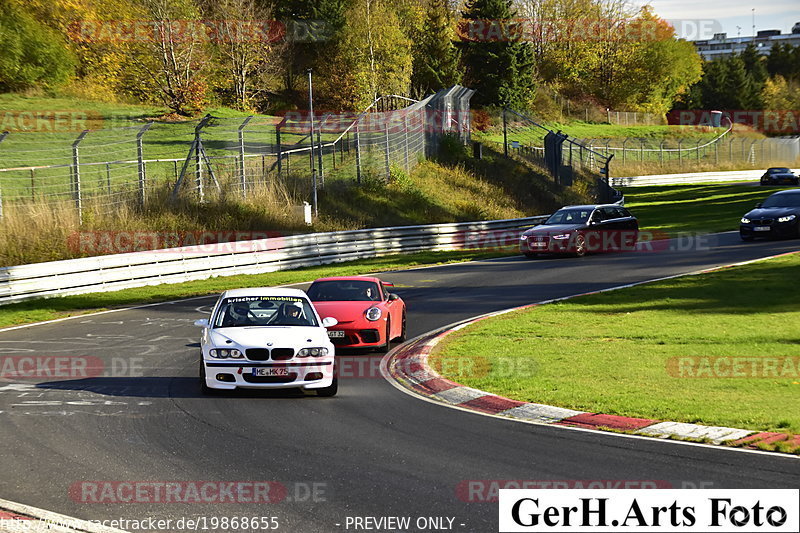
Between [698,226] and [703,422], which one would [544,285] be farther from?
[698,226]

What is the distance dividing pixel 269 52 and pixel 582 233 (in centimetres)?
4373

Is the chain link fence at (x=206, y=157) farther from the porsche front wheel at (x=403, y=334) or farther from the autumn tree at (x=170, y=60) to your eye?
the porsche front wheel at (x=403, y=334)

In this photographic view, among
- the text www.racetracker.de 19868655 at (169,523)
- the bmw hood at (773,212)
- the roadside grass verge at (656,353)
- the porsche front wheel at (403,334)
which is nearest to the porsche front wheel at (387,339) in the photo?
the porsche front wheel at (403,334)

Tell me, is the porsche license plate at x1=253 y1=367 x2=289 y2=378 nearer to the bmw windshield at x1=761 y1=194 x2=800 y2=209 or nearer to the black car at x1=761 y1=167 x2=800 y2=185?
the bmw windshield at x1=761 y1=194 x2=800 y2=209

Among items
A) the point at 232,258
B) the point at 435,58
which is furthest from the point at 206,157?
the point at 435,58

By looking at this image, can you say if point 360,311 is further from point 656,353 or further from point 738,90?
point 738,90

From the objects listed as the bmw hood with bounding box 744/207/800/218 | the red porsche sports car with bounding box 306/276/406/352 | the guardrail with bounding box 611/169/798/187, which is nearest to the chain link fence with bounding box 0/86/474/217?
the red porsche sports car with bounding box 306/276/406/352

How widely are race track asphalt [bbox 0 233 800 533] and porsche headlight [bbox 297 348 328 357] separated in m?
0.60

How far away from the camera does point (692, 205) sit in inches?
2083

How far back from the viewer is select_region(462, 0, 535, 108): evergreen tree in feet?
290

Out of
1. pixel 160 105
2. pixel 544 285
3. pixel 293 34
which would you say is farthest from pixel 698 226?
pixel 293 34

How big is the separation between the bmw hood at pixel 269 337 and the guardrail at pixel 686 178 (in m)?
65.2

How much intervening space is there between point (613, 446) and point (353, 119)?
3196 centimetres

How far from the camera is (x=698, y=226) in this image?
3981 cm
